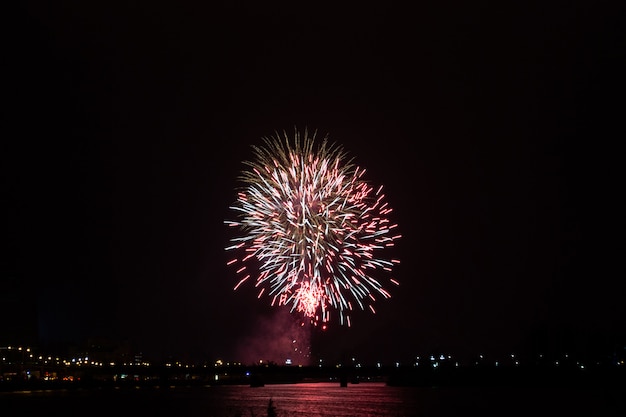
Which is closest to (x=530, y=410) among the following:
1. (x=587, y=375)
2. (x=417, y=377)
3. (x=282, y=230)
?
(x=282, y=230)

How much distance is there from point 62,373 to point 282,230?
463 feet

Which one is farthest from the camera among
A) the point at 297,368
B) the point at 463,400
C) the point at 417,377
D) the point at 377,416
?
the point at 417,377

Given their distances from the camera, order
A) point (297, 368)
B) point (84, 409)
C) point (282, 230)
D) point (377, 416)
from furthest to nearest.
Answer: point (297, 368)
point (84, 409)
point (377, 416)
point (282, 230)

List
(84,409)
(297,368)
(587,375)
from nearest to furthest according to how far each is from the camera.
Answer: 1. (84,409)
2. (297,368)
3. (587,375)

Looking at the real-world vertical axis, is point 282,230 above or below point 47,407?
above

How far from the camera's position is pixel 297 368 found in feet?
480

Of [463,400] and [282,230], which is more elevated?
[282,230]

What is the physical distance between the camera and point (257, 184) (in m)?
68.1

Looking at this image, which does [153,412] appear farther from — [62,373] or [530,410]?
[62,373]

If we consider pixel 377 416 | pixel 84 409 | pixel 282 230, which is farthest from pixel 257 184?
pixel 84 409

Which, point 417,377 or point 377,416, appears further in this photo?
point 417,377

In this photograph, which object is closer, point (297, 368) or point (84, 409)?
point (84, 409)

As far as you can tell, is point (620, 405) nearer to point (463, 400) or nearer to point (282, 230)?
point (463, 400)

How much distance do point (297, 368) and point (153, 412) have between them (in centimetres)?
5219
